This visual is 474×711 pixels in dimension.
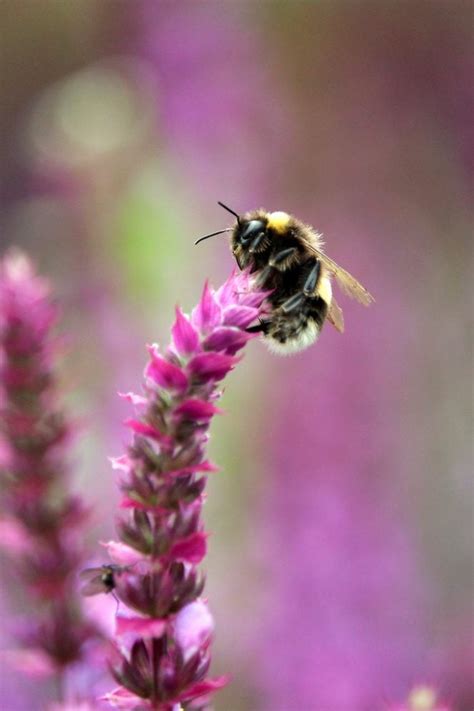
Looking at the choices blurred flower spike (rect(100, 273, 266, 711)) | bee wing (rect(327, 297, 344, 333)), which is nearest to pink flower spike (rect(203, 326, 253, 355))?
blurred flower spike (rect(100, 273, 266, 711))

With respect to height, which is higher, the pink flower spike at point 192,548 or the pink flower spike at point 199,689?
the pink flower spike at point 192,548

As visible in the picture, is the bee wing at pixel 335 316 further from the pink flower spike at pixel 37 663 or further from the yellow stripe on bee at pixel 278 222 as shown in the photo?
the pink flower spike at pixel 37 663

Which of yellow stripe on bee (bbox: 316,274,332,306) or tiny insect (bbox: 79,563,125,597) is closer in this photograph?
tiny insect (bbox: 79,563,125,597)

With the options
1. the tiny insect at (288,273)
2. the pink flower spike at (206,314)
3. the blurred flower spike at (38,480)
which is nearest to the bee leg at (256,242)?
the tiny insect at (288,273)

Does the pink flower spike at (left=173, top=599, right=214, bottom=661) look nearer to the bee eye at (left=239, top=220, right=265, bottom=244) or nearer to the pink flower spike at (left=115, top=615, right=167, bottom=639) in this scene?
the pink flower spike at (left=115, top=615, right=167, bottom=639)

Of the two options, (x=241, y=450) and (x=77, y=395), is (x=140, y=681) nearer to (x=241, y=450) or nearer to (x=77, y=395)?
(x=77, y=395)

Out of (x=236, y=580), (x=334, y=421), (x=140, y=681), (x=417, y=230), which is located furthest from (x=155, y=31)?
(x=140, y=681)

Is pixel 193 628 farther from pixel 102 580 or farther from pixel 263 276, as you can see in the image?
pixel 263 276
